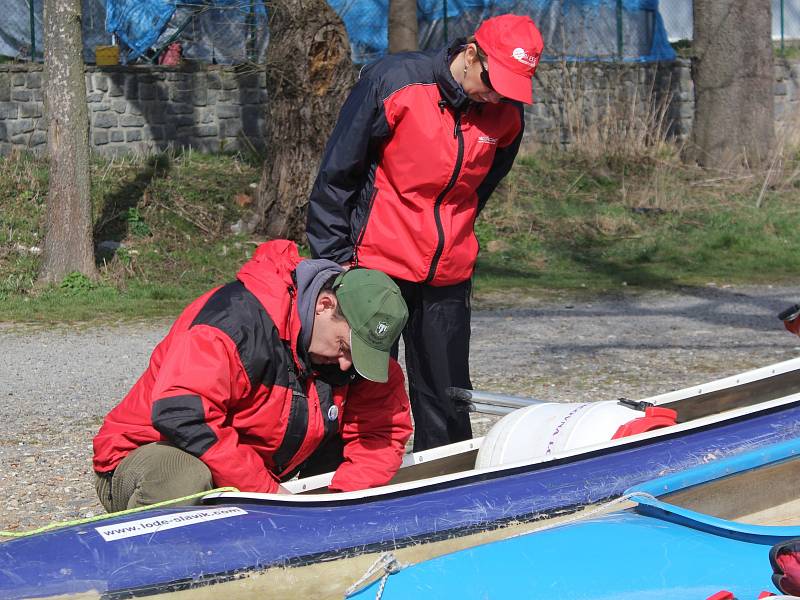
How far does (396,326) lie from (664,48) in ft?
42.1

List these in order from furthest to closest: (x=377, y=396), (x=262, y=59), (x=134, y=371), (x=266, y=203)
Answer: (x=262, y=59)
(x=266, y=203)
(x=134, y=371)
(x=377, y=396)

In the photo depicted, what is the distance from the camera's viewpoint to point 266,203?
34.4 feet

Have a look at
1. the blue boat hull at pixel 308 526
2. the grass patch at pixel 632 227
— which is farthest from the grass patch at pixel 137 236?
the blue boat hull at pixel 308 526

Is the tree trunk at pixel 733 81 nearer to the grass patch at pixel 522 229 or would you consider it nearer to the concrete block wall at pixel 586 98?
the grass patch at pixel 522 229

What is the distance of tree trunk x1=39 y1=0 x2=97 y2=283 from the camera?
29.0 ft

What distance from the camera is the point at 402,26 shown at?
1252cm

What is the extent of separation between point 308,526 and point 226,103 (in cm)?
995

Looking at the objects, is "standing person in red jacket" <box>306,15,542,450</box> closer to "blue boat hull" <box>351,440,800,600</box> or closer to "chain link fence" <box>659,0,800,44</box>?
"blue boat hull" <box>351,440,800,600</box>

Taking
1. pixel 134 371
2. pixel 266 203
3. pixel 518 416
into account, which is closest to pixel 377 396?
pixel 518 416

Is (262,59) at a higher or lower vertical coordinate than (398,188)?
higher

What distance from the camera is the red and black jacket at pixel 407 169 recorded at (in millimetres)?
3939

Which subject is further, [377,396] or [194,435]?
[377,396]

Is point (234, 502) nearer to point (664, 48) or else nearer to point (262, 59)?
point (262, 59)

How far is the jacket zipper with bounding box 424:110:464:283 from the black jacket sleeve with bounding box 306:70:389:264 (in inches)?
9.9
